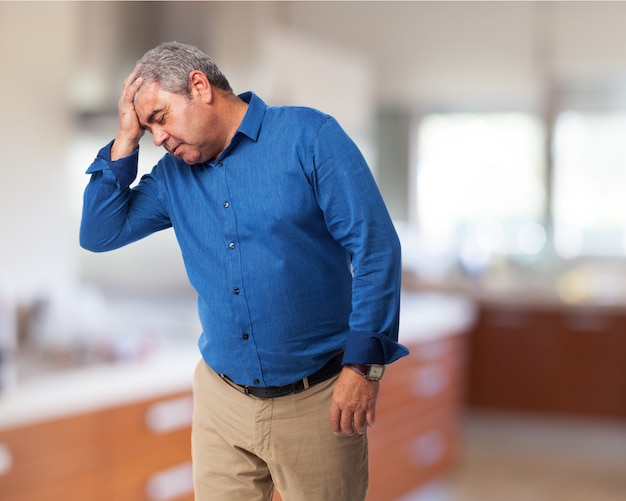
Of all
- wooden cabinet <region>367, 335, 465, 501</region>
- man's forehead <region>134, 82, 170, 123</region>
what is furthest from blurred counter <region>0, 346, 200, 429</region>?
wooden cabinet <region>367, 335, 465, 501</region>

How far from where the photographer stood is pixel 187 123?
1333 millimetres

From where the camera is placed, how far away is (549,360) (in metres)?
5.13

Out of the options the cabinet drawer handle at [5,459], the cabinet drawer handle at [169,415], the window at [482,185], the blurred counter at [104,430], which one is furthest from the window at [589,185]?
the cabinet drawer handle at [5,459]

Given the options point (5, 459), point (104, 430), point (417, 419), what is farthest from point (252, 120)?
point (417, 419)

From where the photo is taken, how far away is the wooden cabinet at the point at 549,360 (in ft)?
16.4

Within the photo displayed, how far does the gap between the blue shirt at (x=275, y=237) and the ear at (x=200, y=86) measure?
7 cm

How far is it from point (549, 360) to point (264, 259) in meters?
4.02

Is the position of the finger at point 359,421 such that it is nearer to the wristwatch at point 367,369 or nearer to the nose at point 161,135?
the wristwatch at point 367,369

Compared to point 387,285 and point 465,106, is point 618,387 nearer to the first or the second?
point 465,106

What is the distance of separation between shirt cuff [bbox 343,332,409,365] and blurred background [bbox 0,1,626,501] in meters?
1.14

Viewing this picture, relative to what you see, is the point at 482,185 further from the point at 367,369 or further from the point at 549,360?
the point at 367,369

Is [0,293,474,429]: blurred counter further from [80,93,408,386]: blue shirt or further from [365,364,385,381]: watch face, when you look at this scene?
[365,364,385,381]: watch face

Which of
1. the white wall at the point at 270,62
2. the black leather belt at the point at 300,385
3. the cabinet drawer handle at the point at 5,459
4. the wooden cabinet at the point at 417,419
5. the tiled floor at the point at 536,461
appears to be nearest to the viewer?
the black leather belt at the point at 300,385

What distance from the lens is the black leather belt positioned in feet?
4.74
